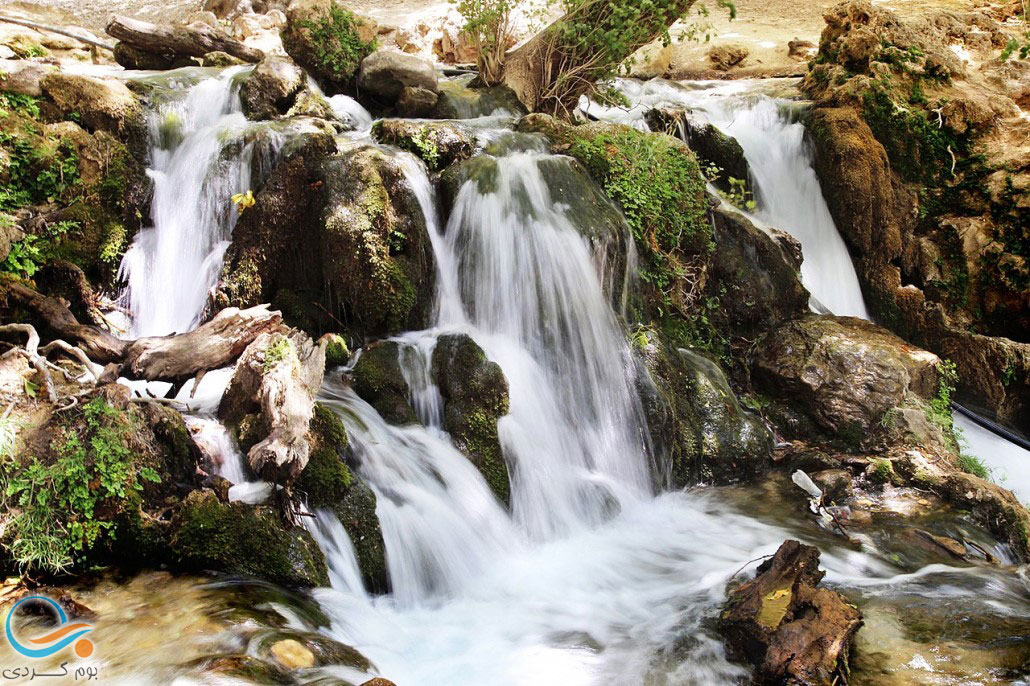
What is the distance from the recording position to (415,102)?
8594 millimetres

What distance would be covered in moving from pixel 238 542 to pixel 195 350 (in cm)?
152

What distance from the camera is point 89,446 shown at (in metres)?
3.61

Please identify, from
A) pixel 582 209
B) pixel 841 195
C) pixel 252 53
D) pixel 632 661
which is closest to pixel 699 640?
pixel 632 661

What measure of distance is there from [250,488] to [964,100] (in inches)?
398

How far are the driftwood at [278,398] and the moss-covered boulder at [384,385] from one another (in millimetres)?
706

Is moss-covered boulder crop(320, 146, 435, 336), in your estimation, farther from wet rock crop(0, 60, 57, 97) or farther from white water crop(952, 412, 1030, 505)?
white water crop(952, 412, 1030, 505)

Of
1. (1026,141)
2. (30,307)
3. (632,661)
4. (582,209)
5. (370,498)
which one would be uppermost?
(1026,141)

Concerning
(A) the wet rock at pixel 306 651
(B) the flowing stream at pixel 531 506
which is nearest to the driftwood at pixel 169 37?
(B) the flowing stream at pixel 531 506

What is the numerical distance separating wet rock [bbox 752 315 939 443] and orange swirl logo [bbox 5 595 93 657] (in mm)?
5983

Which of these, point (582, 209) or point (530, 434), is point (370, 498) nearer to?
point (530, 434)

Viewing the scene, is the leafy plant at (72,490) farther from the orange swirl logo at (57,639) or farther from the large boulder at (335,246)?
the large boulder at (335,246)

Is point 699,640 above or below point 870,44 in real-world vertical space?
below

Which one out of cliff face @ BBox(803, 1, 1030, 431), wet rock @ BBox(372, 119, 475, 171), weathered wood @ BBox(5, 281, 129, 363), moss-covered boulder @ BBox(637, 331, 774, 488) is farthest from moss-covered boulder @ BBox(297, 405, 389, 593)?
cliff face @ BBox(803, 1, 1030, 431)

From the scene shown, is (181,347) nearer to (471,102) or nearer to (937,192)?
(471,102)
